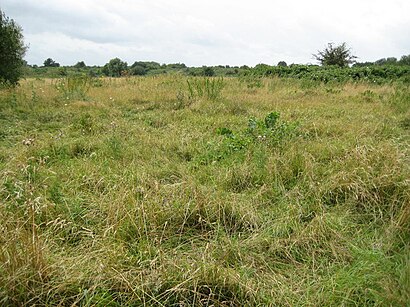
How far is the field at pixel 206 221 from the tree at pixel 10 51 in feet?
19.6

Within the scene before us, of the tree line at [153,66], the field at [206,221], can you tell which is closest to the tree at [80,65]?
the tree line at [153,66]

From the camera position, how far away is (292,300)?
1764 millimetres

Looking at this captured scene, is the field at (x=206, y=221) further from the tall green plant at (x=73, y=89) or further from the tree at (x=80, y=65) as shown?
the tree at (x=80, y=65)

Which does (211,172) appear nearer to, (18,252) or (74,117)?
(18,252)

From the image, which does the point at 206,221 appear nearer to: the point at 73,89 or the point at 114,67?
the point at 73,89

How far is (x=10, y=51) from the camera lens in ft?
32.1

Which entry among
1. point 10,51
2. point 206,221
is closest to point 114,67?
point 10,51

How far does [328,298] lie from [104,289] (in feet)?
3.88

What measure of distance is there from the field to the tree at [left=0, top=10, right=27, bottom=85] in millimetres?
5965

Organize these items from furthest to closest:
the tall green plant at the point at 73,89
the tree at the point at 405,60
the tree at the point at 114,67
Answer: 1. the tree at the point at 114,67
2. the tree at the point at 405,60
3. the tall green plant at the point at 73,89

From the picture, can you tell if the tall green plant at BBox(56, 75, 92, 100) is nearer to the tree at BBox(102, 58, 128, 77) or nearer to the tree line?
the tree line

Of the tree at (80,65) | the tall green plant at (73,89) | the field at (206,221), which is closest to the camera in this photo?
the field at (206,221)

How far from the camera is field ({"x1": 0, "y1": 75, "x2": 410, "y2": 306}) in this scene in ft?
5.69

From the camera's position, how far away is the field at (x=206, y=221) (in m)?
1.73
